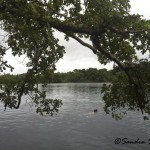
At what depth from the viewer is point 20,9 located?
27.4 ft

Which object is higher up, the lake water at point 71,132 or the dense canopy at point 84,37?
the dense canopy at point 84,37

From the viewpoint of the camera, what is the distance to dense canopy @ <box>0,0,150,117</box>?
902cm

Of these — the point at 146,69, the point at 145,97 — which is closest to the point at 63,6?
the point at 146,69

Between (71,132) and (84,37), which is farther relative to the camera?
(71,132)

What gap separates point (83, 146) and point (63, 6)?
19.6 m

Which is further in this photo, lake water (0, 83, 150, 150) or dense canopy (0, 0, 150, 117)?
lake water (0, 83, 150, 150)

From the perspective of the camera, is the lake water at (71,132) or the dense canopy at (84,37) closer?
the dense canopy at (84,37)

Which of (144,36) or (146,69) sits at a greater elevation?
(144,36)

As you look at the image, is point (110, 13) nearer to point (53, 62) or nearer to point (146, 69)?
point (146, 69)

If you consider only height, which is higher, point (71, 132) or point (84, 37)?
point (84, 37)

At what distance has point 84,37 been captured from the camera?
40.8 feet

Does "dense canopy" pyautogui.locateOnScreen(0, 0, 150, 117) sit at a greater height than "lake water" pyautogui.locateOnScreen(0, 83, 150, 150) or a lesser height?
greater

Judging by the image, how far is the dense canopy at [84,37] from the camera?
902 centimetres

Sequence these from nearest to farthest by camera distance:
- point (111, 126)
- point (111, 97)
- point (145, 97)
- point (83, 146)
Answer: point (145, 97) → point (111, 97) → point (83, 146) → point (111, 126)
